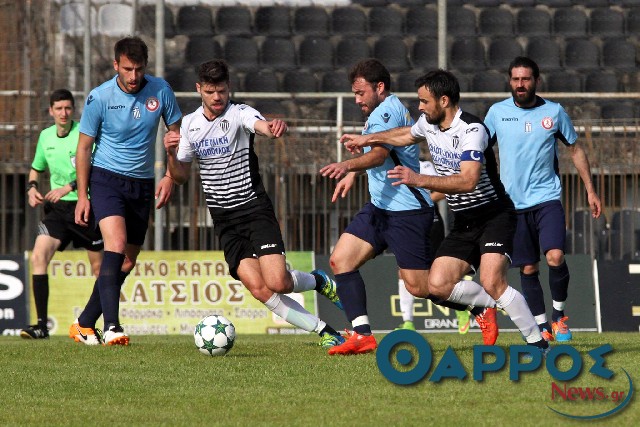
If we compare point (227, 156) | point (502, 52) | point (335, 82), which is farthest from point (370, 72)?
point (502, 52)

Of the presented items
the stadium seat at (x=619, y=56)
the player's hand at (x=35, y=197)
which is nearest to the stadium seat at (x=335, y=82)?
the stadium seat at (x=619, y=56)

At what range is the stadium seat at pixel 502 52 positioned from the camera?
22.0 meters

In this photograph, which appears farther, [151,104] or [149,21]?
[149,21]

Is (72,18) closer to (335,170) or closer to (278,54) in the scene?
(278,54)

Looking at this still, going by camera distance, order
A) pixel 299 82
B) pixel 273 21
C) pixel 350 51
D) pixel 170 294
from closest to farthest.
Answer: pixel 170 294, pixel 299 82, pixel 350 51, pixel 273 21

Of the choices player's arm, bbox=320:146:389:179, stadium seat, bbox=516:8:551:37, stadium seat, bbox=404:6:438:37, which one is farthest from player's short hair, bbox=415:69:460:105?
stadium seat, bbox=516:8:551:37

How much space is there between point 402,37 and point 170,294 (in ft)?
31.1

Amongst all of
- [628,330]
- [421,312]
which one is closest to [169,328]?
[421,312]

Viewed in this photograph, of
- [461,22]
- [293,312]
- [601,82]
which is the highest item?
[461,22]

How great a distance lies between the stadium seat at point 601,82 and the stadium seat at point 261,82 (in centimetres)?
536

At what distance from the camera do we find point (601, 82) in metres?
21.3

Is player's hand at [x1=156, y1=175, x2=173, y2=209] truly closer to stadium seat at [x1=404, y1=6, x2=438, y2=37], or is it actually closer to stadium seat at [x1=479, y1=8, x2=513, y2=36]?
stadium seat at [x1=404, y1=6, x2=438, y2=37]

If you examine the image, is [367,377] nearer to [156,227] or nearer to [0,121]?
[156,227]

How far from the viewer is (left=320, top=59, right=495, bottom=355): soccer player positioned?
912 cm
